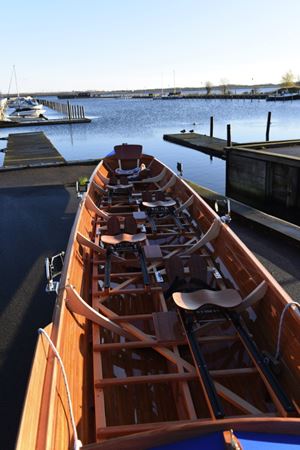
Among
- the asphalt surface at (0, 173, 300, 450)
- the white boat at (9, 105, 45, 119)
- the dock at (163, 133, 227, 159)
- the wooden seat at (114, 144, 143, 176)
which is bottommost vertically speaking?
the asphalt surface at (0, 173, 300, 450)

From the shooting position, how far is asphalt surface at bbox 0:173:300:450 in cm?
535

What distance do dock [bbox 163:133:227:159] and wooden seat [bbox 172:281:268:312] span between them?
23.0 meters

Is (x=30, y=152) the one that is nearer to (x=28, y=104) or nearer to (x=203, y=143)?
(x=203, y=143)

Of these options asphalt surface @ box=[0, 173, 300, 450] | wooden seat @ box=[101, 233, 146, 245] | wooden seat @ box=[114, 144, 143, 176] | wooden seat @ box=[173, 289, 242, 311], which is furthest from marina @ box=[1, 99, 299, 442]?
wooden seat @ box=[173, 289, 242, 311]

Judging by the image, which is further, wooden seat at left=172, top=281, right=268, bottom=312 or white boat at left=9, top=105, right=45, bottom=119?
white boat at left=9, top=105, right=45, bottom=119

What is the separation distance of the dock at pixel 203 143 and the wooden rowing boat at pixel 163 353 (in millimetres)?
21916

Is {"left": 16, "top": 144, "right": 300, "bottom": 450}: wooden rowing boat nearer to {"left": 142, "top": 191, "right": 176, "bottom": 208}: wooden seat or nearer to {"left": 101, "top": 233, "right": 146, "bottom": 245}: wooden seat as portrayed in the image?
{"left": 101, "top": 233, "right": 146, "bottom": 245}: wooden seat

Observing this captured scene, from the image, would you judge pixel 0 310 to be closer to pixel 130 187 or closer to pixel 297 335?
pixel 297 335

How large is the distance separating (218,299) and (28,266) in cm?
551

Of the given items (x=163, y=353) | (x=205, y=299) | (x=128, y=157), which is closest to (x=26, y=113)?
(x=128, y=157)

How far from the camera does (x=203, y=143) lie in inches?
1273

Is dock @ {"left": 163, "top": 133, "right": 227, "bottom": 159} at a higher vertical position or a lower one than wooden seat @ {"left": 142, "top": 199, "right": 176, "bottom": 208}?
lower

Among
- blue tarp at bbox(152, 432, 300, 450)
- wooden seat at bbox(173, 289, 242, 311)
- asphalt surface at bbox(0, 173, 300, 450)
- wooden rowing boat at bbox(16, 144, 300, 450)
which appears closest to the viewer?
blue tarp at bbox(152, 432, 300, 450)

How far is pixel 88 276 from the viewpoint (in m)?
6.53
